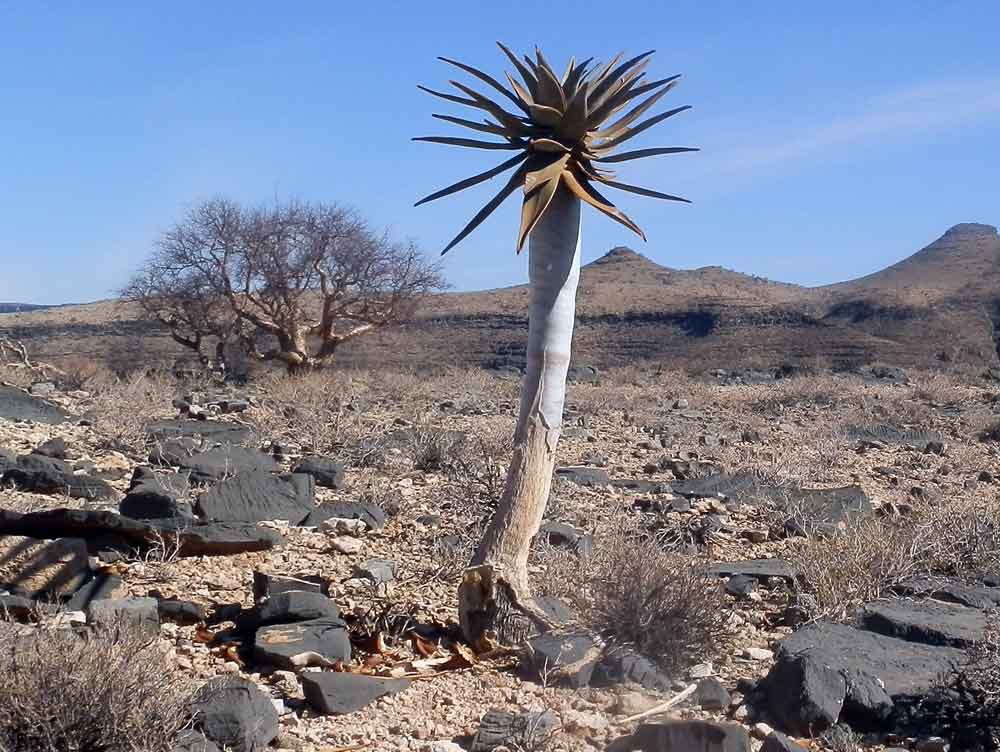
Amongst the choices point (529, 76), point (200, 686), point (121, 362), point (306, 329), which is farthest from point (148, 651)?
point (121, 362)

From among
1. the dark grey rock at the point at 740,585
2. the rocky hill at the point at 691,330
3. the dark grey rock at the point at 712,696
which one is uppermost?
the rocky hill at the point at 691,330

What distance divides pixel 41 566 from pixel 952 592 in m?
4.83

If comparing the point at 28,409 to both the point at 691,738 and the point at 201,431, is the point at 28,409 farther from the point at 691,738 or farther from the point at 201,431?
the point at 691,738

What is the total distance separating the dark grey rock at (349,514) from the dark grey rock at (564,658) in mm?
3271

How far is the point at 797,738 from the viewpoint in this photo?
420 cm

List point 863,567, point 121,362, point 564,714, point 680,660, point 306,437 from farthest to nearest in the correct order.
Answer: point 121,362, point 306,437, point 863,567, point 680,660, point 564,714

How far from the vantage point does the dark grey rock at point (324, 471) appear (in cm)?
957

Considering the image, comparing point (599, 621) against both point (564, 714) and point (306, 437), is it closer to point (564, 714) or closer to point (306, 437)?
point (564, 714)

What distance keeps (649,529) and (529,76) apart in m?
4.15

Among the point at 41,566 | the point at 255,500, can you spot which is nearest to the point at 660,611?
the point at 41,566

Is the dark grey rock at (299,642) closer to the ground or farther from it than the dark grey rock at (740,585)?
farther from it

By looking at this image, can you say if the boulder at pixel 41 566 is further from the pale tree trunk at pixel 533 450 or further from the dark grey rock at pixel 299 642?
the pale tree trunk at pixel 533 450

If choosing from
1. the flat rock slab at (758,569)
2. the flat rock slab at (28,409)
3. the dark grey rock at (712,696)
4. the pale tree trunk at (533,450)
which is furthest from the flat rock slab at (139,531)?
the flat rock slab at (28,409)

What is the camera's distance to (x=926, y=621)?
5.23m
